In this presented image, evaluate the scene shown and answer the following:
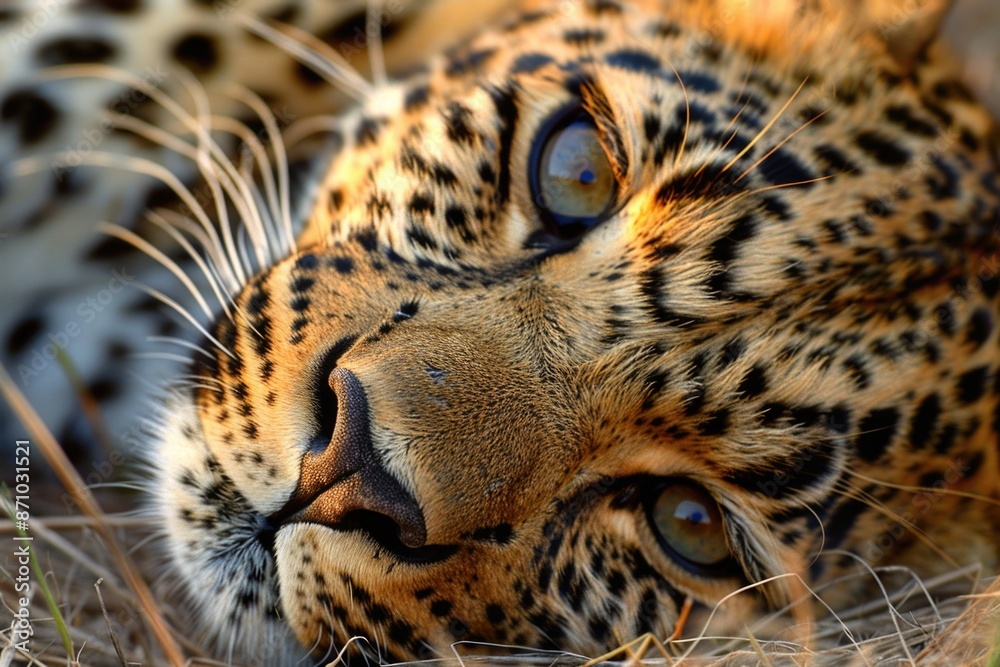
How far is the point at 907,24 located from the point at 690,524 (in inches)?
52.8

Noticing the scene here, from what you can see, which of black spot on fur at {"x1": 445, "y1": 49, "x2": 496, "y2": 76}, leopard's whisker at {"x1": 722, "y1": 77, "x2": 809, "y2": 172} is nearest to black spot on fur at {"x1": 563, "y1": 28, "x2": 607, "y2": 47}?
black spot on fur at {"x1": 445, "y1": 49, "x2": 496, "y2": 76}

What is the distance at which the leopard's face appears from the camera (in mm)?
1702

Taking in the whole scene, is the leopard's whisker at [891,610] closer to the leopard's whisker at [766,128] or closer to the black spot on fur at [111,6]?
the leopard's whisker at [766,128]

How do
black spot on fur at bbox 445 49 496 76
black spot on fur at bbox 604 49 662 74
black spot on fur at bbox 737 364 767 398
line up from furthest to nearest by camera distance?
black spot on fur at bbox 445 49 496 76
black spot on fur at bbox 604 49 662 74
black spot on fur at bbox 737 364 767 398

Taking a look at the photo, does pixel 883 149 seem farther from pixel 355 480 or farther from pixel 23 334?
pixel 23 334

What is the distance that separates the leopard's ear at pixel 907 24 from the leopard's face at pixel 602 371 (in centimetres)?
19

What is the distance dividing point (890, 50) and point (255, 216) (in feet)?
5.30

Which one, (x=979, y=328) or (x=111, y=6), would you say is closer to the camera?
(x=979, y=328)

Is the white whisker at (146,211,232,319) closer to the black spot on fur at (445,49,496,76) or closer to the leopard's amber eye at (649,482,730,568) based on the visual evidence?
the black spot on fur at (445,49,496,76)

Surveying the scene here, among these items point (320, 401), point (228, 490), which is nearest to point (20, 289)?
point (228, 490)

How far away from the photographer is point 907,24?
7.60ft

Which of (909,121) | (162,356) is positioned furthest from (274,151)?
(909,121)

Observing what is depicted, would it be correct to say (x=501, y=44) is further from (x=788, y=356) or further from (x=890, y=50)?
(x=788, y=356)

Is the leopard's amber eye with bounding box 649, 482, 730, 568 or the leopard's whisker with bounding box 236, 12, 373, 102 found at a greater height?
the leopard's whisker with bounding box 236, 12, 373, 102
